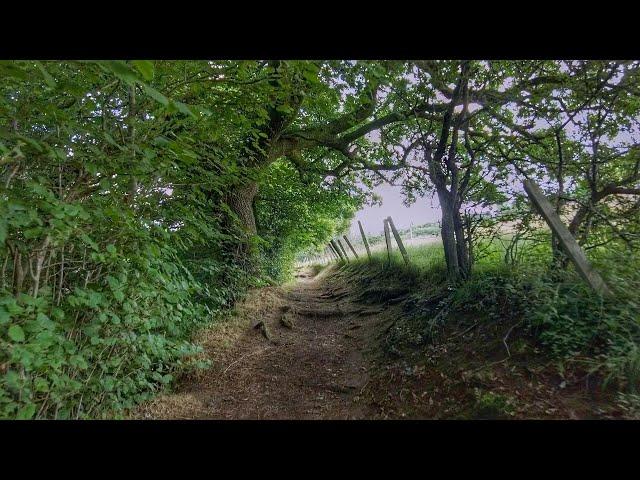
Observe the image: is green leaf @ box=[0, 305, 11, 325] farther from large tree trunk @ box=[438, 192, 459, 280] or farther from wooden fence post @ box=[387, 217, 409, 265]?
wooden fence post @ box=[387, 217, 409, 265]

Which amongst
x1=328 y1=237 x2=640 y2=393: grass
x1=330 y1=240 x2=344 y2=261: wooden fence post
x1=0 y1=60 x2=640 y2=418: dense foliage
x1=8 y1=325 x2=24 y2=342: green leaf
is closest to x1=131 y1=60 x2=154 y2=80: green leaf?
x1=0 y1=60 x2=640 y2=418: dense foliage

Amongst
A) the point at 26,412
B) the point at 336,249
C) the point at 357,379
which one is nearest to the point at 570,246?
the point at 357,379

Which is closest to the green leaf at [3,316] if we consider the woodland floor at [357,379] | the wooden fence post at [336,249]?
the woodland floor at [357,379]

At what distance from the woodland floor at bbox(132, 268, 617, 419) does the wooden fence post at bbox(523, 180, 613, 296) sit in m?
0.87

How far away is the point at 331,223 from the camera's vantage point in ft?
54.9

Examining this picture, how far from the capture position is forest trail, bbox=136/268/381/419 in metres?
3.70

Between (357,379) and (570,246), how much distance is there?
9.76ft

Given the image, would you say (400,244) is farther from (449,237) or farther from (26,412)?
(26,412)

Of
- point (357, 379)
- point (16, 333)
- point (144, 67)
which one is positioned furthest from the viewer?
point (357, 379)

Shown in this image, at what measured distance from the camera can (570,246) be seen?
3.07 meters

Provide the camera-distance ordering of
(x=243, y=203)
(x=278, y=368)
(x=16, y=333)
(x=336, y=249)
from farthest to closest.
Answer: (x=336, y=249) < (x=243, y=203) < (x=278, y=368) < (x=16, y=333)

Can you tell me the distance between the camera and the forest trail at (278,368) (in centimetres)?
370
